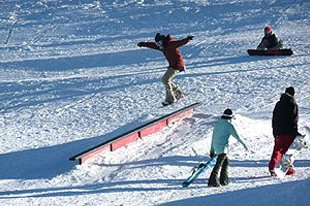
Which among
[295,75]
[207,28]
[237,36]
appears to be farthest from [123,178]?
[207,28]

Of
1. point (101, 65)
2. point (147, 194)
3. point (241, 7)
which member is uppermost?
point (241, 7)

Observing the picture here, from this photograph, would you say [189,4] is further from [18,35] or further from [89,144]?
[89,144]

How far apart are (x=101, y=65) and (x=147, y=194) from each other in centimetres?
1094

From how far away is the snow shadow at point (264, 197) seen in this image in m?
8.86

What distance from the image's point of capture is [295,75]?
17625 mm

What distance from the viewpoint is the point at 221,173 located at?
1042 cm

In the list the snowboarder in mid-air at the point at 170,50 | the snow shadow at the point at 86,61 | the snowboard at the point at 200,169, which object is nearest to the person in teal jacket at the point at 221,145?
the snowboard at the point at 200,169

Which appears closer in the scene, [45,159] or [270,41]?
[45,159]

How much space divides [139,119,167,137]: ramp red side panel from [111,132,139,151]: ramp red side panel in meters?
0.17

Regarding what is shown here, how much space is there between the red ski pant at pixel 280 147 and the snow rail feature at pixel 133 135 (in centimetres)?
300

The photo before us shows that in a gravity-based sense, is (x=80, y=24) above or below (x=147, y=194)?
above

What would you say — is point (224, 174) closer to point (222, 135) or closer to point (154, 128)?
point (222, 135)

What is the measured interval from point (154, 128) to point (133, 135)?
2.14 feet

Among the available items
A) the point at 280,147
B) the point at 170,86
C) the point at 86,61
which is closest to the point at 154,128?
the point at 170,86
